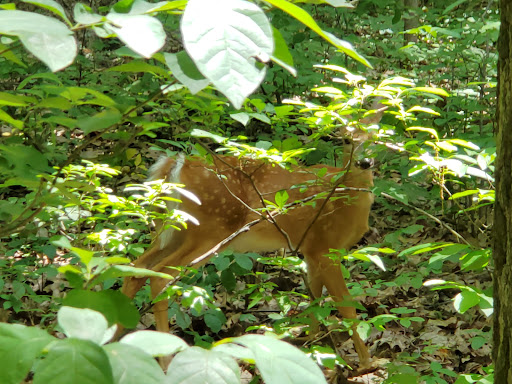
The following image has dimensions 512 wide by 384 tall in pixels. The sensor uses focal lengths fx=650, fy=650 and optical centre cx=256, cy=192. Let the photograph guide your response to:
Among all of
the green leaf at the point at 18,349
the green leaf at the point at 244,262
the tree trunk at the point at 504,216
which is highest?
the green leaf at the point at 18,349

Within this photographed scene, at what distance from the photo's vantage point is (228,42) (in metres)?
0.67

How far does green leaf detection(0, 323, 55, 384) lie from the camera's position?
27.5 inches

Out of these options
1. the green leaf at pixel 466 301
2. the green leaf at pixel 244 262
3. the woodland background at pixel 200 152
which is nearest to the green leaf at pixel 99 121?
the woodland background at pixel 200 152

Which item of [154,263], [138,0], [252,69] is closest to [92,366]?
[252,69]

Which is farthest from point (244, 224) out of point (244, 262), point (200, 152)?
point (200, 152)

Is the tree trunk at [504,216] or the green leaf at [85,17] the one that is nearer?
the green leaf at [85,17]

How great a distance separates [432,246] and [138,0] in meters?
1.72

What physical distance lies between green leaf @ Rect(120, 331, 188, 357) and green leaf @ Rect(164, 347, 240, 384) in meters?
0.03

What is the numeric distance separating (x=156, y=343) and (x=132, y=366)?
0.20ft

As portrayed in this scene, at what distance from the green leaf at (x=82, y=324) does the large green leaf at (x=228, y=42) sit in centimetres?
30

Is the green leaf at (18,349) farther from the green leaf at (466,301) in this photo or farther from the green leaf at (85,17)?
the green leaf at (466,301)

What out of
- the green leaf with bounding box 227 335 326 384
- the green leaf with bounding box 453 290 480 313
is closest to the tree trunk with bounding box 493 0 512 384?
the green leaf with bounding box 453 290 480 313

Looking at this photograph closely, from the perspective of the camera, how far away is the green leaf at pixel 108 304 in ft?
3.28

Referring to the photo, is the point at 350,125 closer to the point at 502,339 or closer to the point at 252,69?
the point at 502,339
